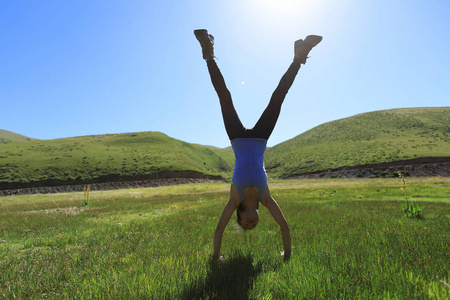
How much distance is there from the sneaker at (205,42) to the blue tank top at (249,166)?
76.8 inches

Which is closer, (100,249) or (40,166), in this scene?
(100,249)

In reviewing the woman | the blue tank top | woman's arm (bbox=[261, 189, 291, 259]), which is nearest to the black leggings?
the woman

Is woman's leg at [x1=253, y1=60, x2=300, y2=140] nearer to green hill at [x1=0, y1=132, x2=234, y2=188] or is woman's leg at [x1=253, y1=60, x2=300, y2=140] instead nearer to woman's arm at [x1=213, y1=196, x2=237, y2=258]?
woman's arm at [x1=213, y1=196, x2=237, y2=258]

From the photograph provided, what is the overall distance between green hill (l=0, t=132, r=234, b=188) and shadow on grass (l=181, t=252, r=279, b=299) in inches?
3664

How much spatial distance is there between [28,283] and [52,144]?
15997 cm

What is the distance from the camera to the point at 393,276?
119 inches

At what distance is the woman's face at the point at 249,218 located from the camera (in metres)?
3.44

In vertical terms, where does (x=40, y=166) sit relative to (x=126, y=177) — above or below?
above

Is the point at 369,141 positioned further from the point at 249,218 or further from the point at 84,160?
the point at 84,160

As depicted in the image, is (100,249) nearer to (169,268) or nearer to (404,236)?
(169,268)

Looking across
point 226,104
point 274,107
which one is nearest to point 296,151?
point 274,107

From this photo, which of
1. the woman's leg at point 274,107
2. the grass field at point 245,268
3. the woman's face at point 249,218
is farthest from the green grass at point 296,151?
the woman's face at point 249,218

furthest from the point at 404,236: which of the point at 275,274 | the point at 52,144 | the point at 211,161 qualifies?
the point at 211,161

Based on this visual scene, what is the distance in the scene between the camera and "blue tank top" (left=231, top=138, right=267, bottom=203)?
11.5 ft
